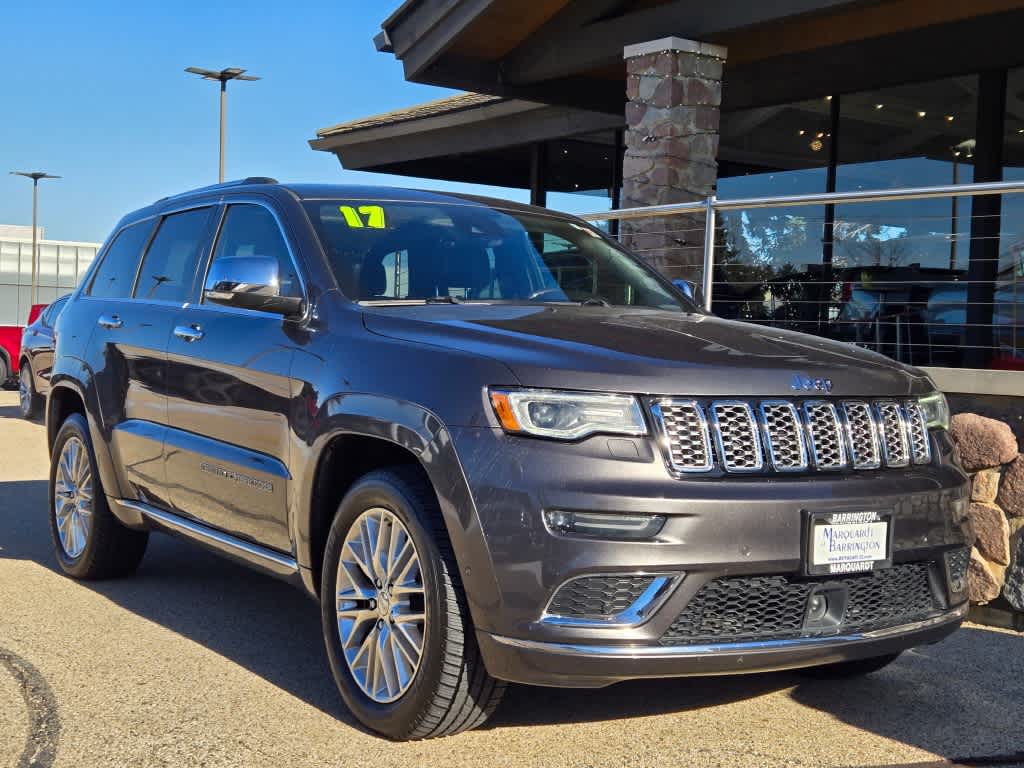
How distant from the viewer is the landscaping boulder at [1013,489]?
5883 mm

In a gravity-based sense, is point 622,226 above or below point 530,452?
above

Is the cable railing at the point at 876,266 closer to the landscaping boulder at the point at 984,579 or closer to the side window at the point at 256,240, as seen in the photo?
the landscaping boulder at the point at 984,579

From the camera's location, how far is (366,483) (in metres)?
4.08

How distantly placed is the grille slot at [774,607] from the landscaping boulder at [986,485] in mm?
2184

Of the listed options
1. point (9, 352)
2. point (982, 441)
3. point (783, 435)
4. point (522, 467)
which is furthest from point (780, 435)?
point (9, 352)

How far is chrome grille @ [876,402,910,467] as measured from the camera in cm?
403

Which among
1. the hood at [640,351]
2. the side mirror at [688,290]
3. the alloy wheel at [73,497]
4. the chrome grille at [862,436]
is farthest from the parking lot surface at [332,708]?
the side mirror at [688,290]

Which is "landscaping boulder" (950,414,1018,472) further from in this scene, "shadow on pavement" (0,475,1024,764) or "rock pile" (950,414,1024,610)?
"shadow on pavement" (0,475,1024,764)

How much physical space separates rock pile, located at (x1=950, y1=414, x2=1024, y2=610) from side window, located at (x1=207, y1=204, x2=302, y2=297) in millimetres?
3116

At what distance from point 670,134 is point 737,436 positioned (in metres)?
6.52

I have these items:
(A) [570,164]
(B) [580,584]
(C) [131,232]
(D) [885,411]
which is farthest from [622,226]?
(A) [570,164]

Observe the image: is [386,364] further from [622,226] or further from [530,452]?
[622,226]

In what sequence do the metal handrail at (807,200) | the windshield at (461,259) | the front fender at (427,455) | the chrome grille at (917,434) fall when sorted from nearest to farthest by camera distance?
1. the front fender at (427,455)
2. the chrome grille at (917,434)
3. the windshield at (461,259)
4. the metal handrail at (807,200)

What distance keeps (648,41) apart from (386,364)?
675cm
